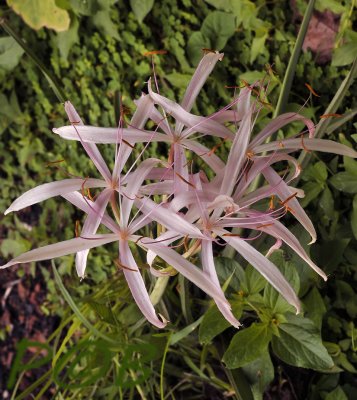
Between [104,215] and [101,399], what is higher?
[104,215]

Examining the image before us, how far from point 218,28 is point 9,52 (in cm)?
44

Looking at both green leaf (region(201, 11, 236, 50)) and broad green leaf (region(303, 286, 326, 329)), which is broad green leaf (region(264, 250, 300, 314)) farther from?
green leaf (region(201, 11, 236, 50))

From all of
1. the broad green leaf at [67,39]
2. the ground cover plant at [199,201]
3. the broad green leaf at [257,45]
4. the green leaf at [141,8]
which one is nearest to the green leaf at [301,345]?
the ground cover plant at [199,201]

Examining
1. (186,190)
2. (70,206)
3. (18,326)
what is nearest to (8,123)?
(70,206)

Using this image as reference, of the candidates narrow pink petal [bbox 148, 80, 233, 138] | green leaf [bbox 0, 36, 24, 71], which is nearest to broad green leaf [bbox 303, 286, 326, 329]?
narrow pink petal [bbox 148, 80, 233, 138]

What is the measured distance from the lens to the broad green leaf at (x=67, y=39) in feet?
4.00

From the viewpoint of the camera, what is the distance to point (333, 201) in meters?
0.96

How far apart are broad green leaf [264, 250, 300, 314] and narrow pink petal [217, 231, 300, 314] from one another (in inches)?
5.7

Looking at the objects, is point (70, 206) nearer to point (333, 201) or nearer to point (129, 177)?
point (333, 201)

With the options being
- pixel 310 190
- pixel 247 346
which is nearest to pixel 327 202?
pixel 310 190

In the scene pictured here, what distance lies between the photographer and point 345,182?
0.90 metres

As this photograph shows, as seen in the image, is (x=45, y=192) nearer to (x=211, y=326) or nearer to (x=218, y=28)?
(x=211, y=326)

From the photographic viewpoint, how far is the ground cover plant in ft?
2.07

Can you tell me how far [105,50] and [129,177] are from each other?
0.69 meters
